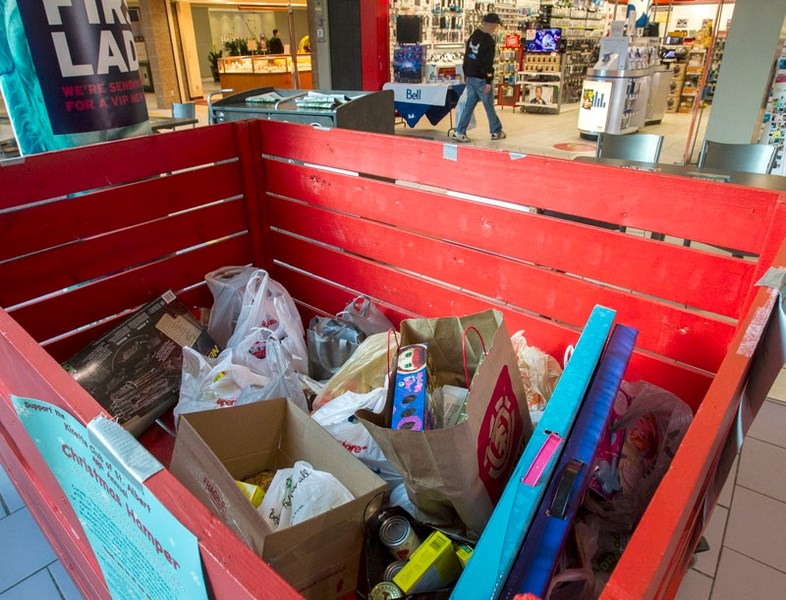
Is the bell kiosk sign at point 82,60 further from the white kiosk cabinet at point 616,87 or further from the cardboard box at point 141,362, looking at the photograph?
the white kiosk cabinet at point 616,87

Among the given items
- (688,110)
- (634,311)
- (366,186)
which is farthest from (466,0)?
(634,311)


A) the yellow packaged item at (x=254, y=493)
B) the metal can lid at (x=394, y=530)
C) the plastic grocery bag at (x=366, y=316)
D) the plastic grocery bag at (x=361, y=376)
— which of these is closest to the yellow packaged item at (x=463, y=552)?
the metal can lid at (x=394, y=530)

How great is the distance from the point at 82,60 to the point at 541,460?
2.22m

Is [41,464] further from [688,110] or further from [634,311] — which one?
[688,110]

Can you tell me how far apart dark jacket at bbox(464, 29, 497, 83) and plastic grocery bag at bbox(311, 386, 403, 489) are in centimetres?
680

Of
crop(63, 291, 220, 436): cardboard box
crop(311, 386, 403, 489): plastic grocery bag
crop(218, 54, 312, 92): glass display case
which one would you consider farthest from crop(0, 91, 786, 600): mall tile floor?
crop(218, 54, 312, 92): glass display case

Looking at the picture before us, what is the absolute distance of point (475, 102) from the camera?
7.75 meters

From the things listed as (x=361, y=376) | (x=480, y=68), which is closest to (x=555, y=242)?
(x=361, y=376)

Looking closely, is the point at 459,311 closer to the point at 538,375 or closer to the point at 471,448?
the point at 538,375

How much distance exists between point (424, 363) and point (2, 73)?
1.94m

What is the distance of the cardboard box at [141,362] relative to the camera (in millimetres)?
1947

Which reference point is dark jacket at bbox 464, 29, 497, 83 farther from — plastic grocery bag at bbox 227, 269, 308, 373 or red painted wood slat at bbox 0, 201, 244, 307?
plastic grocery bag at bbox 227, 269, 308, 373

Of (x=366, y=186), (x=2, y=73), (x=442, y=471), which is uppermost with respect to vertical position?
(x=2, y=73)

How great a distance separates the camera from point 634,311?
1.60m
